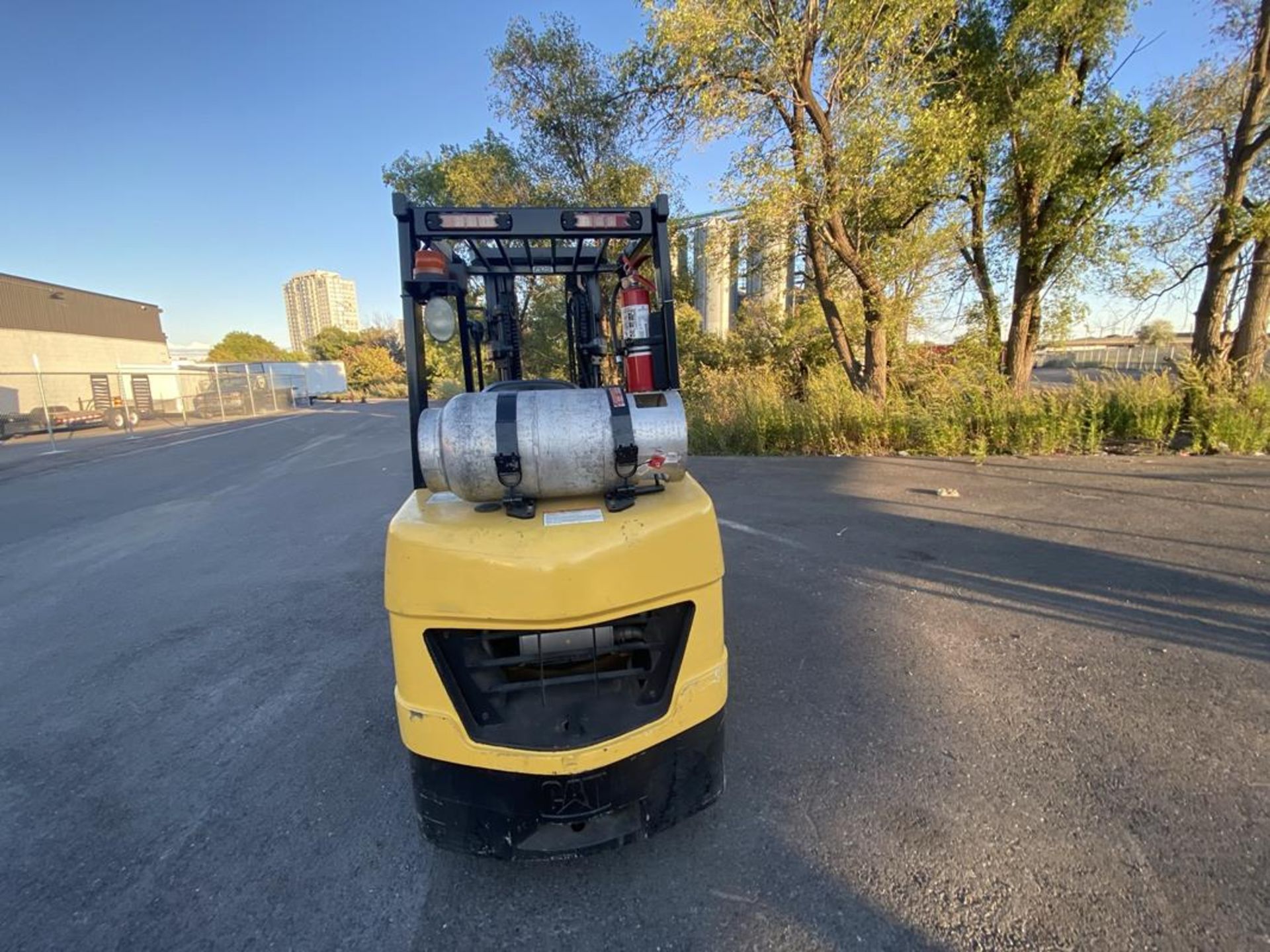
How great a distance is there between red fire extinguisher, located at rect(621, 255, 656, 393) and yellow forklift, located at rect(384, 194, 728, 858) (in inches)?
22.2

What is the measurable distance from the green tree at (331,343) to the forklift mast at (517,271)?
77.0m

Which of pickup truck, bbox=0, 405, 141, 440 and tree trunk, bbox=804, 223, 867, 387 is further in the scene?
pickup truck, bbox=0, 405, 141, 440

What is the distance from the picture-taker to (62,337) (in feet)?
101

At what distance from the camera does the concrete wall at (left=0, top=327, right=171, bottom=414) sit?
2438cm

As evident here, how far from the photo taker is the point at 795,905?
1872mm

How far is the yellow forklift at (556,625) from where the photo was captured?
1787mm

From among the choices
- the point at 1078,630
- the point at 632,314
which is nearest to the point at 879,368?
the point at 1078,630

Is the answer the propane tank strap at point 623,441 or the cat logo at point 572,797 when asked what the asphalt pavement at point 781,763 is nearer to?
the cat logo at point 572,797

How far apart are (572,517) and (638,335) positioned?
111 cm

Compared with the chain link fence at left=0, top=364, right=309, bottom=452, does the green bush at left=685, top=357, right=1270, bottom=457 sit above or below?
below

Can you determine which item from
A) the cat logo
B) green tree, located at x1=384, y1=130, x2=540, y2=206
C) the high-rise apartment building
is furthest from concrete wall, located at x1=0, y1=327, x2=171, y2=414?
the high-rise apartment building

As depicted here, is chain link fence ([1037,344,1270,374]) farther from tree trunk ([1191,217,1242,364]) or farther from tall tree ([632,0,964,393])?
tall tree ([632,0,964,393])

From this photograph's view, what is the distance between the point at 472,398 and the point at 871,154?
9.21 metres

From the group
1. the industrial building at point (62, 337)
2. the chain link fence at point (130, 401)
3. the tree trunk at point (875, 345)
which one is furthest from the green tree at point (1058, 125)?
the industrial building at point (62, 337)
